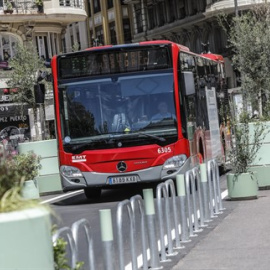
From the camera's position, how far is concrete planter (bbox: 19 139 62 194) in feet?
80.6

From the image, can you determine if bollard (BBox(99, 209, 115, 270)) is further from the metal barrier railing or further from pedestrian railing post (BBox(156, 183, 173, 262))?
pedestrian railing post (BBox(156, 183, 173, 262))

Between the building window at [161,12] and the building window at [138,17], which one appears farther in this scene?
the building window at [138,17]

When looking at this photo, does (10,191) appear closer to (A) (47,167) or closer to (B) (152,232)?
(B) (152,232)

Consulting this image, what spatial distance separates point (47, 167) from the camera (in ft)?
81.0

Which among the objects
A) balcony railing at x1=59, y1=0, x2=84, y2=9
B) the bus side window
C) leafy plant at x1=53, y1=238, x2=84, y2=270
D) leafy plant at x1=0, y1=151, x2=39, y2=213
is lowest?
leafy plant at x1=53, y1=238, x2=84, y2=270

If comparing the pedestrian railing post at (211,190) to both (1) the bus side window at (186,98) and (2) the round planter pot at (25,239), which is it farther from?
(2) the round planter pot at (25,239)

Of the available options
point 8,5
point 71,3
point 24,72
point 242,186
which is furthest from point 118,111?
point 71,3

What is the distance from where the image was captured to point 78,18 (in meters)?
56.5

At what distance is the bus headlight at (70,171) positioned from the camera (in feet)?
65.0

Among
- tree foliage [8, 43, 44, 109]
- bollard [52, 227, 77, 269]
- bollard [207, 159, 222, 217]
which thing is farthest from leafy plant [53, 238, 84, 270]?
tree foliage [8, 43, 44, 109]

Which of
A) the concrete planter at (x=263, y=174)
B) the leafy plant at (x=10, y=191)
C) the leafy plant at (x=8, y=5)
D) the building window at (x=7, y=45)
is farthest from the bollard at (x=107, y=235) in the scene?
the building window at (x=7, y=45)

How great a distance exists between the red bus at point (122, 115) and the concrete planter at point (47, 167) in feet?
14.9

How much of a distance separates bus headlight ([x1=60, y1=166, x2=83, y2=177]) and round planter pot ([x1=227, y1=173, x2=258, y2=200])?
152 inches

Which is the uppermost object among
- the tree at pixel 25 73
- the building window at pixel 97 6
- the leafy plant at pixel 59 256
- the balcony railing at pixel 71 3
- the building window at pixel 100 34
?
the building window at pixel 97 6
